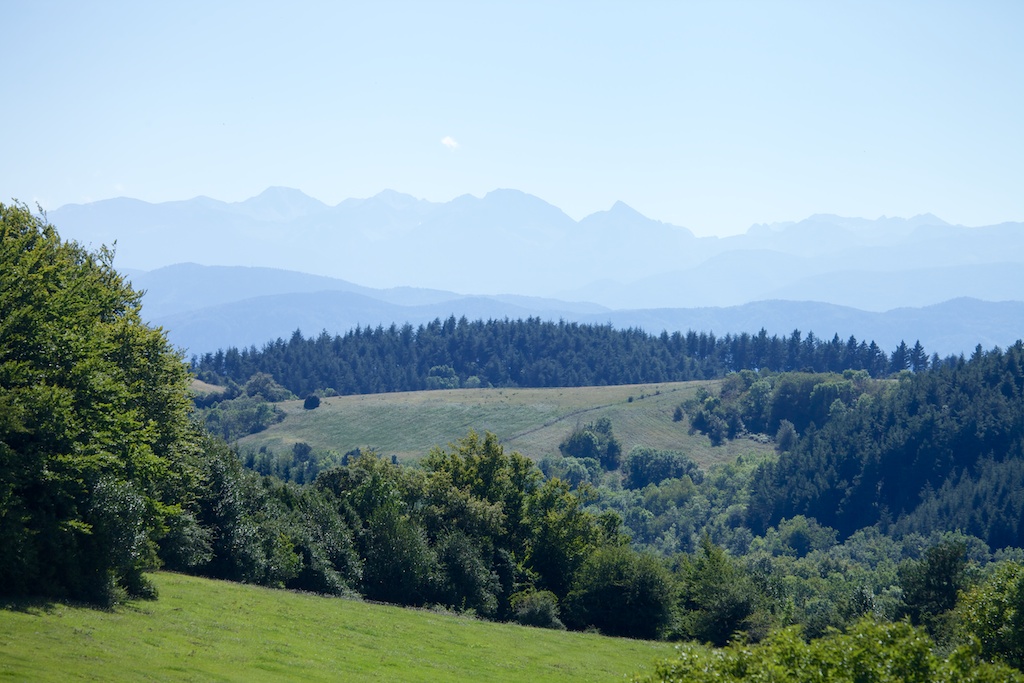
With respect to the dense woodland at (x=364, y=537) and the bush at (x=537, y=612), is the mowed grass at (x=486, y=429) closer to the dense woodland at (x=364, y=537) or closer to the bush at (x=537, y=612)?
the dense woodland at (x=364, y=537)

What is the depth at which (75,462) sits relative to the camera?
3009 cm

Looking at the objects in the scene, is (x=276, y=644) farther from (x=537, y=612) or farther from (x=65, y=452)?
(x=537, y=612)

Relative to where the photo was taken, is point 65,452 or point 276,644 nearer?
point 65,452

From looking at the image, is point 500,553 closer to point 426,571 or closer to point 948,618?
point 426,571

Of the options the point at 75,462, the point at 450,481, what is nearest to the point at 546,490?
the point at 450,481

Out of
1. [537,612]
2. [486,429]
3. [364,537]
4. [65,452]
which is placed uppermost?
[65,452]

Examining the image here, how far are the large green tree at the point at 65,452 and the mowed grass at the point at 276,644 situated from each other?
4.87ft

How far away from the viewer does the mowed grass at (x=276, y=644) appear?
2511 centimetres

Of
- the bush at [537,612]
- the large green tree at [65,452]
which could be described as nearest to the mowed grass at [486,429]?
the bush at [537,612]

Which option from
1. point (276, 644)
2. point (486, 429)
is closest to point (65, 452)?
point (276, 644)

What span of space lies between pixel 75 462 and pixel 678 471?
155 metres

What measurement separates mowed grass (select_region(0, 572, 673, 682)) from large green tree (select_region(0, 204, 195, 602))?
1484mm

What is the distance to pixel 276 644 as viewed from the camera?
32.7 metres

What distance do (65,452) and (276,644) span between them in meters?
9.19
